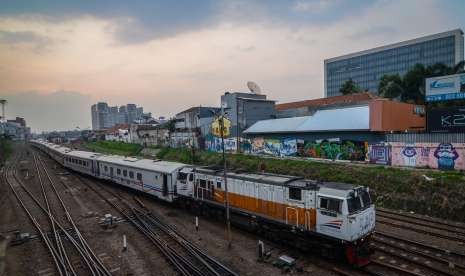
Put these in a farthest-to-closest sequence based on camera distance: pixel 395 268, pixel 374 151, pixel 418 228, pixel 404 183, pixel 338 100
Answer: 1. pixel 338 100
2. pixel 374 151
3. pixel 404 183
4. pixel 418 228
5. pixel 395 268

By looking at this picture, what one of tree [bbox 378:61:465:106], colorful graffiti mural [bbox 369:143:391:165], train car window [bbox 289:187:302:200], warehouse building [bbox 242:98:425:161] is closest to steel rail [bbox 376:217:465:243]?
train car window [bbox 289:187:302:200]

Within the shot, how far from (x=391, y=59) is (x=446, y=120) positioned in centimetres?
13528

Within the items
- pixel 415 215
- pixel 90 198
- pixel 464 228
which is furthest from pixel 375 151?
pixel 90 198

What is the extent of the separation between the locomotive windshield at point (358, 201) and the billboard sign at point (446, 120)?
20736 millimetres

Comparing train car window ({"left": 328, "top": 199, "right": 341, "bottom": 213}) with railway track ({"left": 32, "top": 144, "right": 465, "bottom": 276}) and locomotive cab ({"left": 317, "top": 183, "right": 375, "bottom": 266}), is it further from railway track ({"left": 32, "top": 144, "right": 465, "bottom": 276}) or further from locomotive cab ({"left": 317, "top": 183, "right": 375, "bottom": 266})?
railway track ({"left": 32, "top": 144, "right": 465, "bottom": 276})

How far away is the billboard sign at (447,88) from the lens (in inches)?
1298

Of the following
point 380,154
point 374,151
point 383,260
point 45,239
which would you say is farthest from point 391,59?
point 45,239

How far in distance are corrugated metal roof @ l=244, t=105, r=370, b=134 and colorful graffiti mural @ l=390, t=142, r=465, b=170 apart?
4.94 metres

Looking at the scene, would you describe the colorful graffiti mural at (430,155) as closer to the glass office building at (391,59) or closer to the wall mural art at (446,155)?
the wall mural art at (446,155)

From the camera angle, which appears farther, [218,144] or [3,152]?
[3,152]

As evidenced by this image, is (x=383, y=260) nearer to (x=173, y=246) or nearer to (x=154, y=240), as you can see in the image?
(x=173, y=246)

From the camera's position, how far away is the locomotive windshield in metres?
13.8

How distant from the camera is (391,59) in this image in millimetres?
147375

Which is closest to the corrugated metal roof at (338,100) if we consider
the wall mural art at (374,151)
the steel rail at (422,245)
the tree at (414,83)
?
the tree at (414,83)
